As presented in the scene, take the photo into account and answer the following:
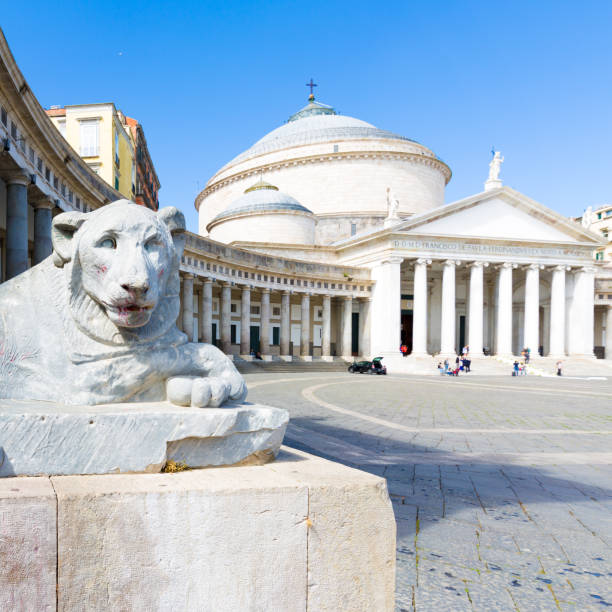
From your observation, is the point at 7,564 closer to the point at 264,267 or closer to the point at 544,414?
the point at 544,414

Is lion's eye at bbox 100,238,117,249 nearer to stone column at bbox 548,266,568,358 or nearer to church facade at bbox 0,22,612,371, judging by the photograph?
church facade at bbox 0,22,612,371

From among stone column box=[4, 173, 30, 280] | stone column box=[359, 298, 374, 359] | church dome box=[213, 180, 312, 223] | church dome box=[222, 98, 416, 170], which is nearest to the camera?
stone column box=[4, 173, 30, 280]

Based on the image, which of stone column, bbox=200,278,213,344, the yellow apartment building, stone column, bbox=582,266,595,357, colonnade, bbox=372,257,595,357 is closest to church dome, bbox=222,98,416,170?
colonnade, bbox=372,257,595,357

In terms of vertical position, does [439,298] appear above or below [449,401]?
above

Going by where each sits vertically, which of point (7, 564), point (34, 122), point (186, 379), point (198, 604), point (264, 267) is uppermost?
point (34, 122)

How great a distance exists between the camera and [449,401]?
47.9 ft

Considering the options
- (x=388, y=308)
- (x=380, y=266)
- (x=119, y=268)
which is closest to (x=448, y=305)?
(x=388, y=308)

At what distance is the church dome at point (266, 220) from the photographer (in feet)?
146

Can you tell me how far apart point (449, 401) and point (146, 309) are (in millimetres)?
13498

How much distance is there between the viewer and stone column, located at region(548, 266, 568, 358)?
130ft

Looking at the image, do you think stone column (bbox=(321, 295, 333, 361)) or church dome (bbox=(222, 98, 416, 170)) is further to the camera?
church dome (bbox=(222, 98, 416, 170))

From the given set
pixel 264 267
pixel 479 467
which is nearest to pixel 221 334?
pixel 264 267

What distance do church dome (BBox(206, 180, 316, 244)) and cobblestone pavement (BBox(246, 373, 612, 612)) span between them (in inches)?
1319

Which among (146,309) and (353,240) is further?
(353,240)
